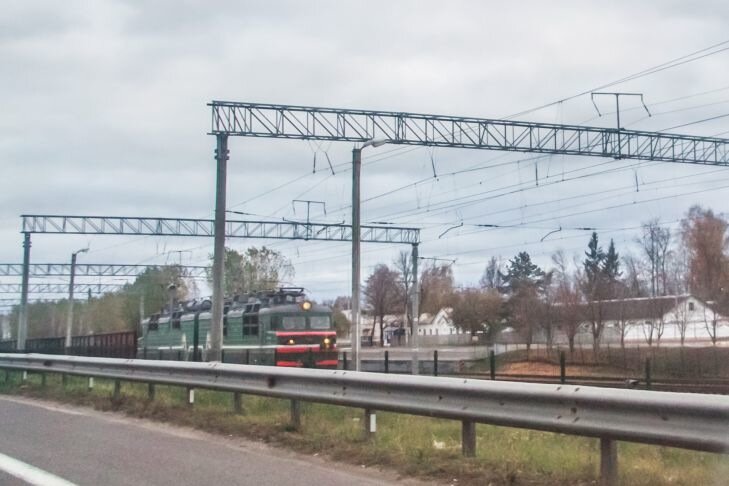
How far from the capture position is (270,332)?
32.3m

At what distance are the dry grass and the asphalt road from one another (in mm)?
362

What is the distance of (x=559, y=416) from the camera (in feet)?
24.0

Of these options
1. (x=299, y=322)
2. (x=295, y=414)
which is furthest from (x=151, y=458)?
(x=299, y=322)

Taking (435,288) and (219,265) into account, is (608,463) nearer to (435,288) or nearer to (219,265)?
(219,265)

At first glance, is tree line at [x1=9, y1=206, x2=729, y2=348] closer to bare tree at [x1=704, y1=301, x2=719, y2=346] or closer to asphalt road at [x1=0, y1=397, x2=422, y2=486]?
bare tree at [x1=704, y1=301, x2=719, y2=346]

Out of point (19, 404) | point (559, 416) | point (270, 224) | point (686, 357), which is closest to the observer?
point (559, 416)

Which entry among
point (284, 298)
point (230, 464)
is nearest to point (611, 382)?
point (284, 298)

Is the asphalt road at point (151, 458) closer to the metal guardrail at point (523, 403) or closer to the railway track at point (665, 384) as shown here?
the metal guardrail at point (523, 403)

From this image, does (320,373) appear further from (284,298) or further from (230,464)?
(284,298)

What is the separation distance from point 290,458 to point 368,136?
18.9m

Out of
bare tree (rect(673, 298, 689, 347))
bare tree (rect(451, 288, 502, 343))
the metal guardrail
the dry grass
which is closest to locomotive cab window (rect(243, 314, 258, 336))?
the dry grass

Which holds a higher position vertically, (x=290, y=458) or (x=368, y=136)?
(x=368, y=136)

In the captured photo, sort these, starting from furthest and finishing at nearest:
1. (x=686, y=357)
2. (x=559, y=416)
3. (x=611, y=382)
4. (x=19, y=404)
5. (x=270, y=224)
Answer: (x=270, y=224) → (x=686, y=357) → (x=611, y=382) → (x=19, y=404) → (x=559, y=416)

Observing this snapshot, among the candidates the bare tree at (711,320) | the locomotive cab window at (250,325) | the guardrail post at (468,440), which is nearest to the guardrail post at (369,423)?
the guardrail post at (468,440)
